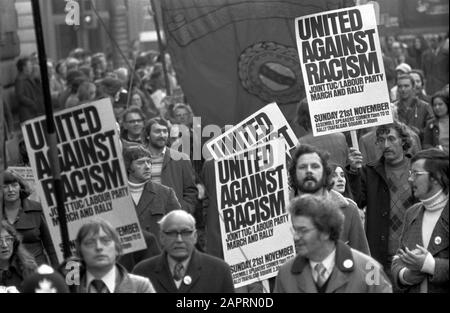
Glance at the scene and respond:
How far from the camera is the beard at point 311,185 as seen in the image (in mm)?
9852

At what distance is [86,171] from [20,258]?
1.17 m

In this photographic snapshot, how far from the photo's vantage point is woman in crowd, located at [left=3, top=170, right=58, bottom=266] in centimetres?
1134

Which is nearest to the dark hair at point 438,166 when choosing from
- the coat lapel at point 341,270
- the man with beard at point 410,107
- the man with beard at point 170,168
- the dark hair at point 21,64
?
the coat lapel at point 341,270

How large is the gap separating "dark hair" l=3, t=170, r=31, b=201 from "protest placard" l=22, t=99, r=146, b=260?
6.35 feet

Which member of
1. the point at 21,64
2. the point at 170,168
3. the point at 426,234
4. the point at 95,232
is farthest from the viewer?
the point at 21,64

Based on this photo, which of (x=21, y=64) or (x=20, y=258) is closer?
(x=20, y=258)

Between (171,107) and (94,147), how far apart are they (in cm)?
781

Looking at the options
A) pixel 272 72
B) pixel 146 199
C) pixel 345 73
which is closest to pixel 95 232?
pixel 146 199

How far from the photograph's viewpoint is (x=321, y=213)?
851 cm

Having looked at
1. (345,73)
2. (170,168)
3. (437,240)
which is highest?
(345,73)

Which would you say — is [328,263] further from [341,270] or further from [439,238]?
[439,238]

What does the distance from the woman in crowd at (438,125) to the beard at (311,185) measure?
19.2ft
